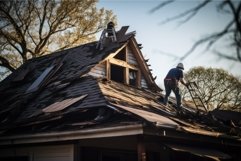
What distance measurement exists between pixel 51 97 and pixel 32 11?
16.2m

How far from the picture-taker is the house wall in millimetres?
9195

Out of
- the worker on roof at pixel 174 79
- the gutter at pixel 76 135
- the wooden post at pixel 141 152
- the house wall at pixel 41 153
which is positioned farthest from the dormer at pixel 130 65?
the wooden post at pixel 141 152

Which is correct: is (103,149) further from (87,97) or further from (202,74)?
(202,74)

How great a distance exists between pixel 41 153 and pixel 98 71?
4548mm

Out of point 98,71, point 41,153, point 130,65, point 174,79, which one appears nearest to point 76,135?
point 41,153

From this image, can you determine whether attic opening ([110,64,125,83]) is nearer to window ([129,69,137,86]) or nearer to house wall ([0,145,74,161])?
window ([129,69,137,86])

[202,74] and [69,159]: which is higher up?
[202,74]

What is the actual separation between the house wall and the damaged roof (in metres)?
0.73

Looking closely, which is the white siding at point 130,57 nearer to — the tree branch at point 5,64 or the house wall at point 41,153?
the house wall at point 41,153

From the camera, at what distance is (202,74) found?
34.5 meters

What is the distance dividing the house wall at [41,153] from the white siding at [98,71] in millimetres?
4009

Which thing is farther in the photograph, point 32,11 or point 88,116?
point 32,11

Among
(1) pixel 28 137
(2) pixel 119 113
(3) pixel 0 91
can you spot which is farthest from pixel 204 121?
(3) pixel 0 91

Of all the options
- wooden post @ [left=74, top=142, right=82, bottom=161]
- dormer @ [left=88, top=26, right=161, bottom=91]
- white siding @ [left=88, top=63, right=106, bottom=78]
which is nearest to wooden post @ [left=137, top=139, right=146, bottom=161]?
wooden post @ [left=74, top=142, right=82, bottom=161]
